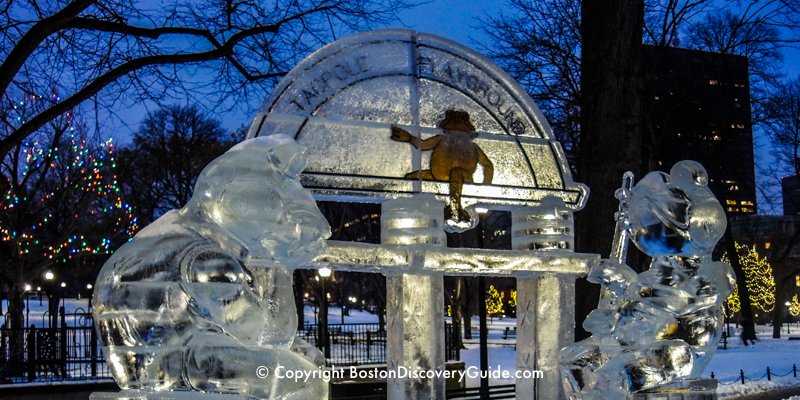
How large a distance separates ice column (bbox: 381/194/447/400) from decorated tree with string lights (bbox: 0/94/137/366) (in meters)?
12.5

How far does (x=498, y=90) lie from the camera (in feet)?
13.8

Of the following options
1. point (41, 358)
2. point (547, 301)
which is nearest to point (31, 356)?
point (41, 358)

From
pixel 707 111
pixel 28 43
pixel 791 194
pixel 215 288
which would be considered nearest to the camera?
pixel 215 288

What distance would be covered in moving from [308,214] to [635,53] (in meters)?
5.07

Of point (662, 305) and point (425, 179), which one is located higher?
point (425, 179)

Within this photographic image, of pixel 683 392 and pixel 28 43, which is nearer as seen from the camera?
pixel 683 392

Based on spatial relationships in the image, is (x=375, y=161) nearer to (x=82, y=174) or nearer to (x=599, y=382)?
(x=599, y=382)

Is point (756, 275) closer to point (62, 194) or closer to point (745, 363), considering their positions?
point (745, 363)

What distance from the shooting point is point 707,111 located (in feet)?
66.7

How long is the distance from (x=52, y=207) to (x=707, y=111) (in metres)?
16.3

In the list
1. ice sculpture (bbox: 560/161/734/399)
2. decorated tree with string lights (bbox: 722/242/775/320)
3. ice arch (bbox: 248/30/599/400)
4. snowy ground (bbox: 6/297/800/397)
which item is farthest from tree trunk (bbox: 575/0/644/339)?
decorated tree with string lights (bbox: 722/242/775/320)

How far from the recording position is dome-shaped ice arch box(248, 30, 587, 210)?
3.82m

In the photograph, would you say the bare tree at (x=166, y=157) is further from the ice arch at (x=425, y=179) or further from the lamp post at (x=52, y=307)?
the ice arch at (x=425, y=179)

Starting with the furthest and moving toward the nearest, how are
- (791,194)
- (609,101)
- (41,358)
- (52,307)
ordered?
1. (791,194)
2. (52,307)
3. (41,358)
4. (609,101)
